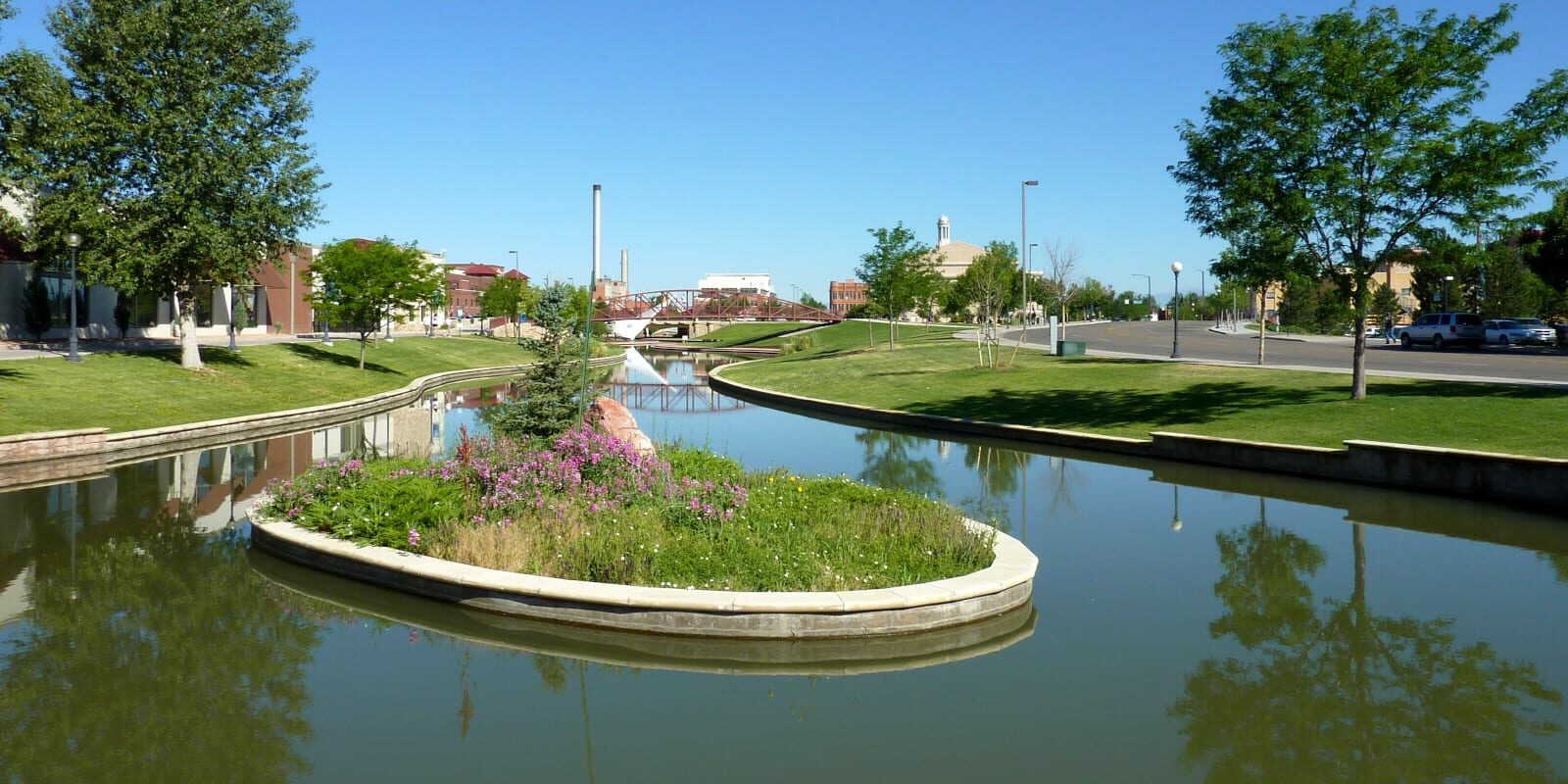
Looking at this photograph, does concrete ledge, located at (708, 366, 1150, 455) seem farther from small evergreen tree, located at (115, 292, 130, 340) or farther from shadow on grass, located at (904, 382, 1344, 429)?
small evergreen tree, located at (115, 292, 130, 340)

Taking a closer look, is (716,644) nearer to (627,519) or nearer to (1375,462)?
(627,519)

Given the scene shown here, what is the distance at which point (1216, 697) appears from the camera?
7.72m

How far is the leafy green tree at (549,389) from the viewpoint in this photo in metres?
15.4

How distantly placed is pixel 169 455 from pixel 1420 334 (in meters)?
48.0

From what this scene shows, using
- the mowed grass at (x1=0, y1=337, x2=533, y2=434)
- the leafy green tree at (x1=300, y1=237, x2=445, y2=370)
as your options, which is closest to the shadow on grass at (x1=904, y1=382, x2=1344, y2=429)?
the mowed grass at (x1=0, y1=337, x2=533, y2=434)

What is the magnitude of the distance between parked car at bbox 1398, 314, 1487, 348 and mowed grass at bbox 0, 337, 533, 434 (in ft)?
142

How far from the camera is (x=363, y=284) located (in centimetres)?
4234

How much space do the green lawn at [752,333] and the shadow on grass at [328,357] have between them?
138 feet

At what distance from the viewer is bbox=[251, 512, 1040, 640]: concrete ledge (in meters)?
9.04

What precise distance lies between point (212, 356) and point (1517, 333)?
52.0m

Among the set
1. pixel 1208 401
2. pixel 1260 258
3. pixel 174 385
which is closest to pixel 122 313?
pixel 174 385

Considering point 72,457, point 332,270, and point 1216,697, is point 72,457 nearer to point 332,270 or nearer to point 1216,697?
point 1216,697

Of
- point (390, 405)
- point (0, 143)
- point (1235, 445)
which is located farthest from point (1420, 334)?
point (0, 143)

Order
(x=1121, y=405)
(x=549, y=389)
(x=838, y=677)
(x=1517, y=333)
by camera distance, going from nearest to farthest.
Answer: (x=838, y=677)
(x=549, y=389)
(x=1121, y=405)
(x=1517, y=333)
